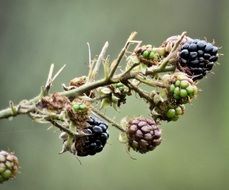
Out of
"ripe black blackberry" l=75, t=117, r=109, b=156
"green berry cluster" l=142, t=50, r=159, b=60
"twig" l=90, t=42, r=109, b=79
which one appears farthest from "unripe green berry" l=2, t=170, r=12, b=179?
"green berry cluster" l=142, t=50, r=159, b=60

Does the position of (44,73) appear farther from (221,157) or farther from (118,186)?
(221,157)

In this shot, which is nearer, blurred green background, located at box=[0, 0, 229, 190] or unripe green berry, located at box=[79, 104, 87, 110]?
unripe green berry, located at box=[79, 104, 87, 110]

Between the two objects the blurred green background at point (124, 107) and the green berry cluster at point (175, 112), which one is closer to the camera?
the green berry cluster at point (175, 112)

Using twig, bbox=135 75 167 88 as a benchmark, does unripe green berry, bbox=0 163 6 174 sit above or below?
below

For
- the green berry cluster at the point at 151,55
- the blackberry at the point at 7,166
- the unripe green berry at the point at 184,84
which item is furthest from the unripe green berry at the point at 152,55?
the blackberry at the point at 7,166

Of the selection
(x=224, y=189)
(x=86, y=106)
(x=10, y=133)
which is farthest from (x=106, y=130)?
(x=224, y=189)

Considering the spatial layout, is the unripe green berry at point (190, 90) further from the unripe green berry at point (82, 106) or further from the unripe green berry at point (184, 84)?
the unripe green berry at point (82, 106)

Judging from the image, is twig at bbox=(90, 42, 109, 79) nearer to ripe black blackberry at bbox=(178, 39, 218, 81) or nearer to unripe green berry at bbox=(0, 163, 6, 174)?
ripe black blackberry at bbox=(178, 39, 218, 81)
